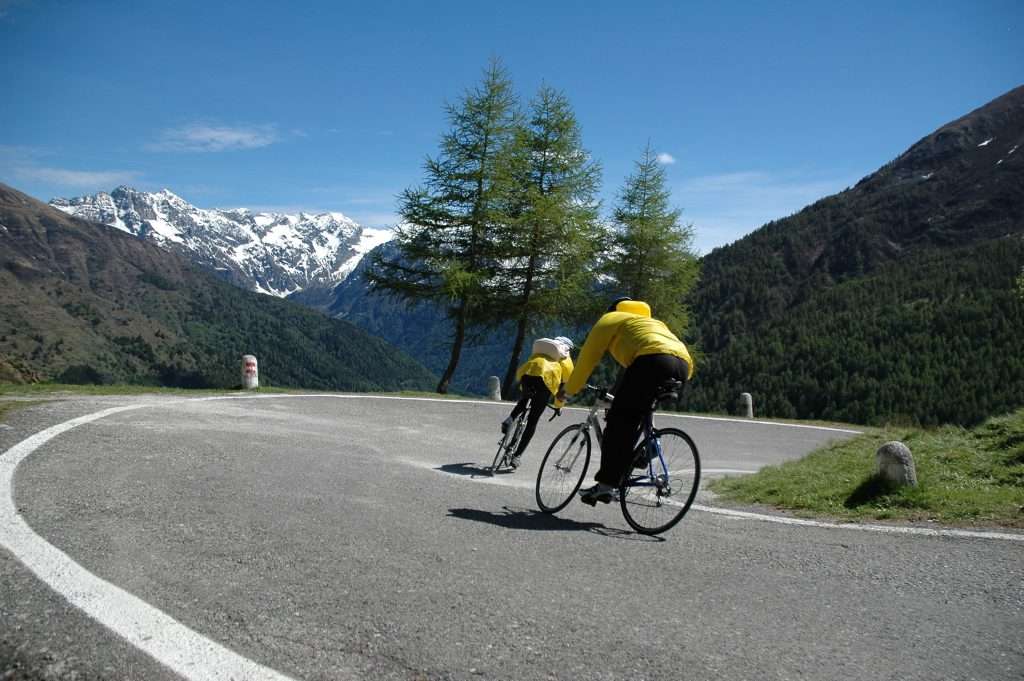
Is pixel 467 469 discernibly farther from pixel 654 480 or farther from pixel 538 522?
pixel 654 480

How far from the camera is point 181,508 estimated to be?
5113 millimetres

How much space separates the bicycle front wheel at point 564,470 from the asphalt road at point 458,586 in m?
0.17

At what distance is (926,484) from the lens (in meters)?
6.76

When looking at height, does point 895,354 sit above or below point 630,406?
above

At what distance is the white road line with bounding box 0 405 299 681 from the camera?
8.84 ft

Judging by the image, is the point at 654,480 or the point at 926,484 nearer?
the point at 654,480

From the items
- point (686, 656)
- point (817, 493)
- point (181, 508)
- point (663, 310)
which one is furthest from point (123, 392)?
point (663, 310)

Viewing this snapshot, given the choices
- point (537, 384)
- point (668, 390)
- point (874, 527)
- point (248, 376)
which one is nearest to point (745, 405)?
point (248, 376)

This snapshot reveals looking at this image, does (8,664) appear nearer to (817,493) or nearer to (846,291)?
(817,493)

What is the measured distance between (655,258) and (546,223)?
23.2 feet

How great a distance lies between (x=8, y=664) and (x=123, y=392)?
13726 millimetres

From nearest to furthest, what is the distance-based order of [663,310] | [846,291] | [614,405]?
[614,405] → [663,310] → [846,291]

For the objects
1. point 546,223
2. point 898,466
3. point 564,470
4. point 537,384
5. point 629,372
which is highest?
point 546,223

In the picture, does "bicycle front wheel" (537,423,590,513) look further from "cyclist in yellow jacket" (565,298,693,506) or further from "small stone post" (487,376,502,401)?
"small stone post" (487,376,502,401)
